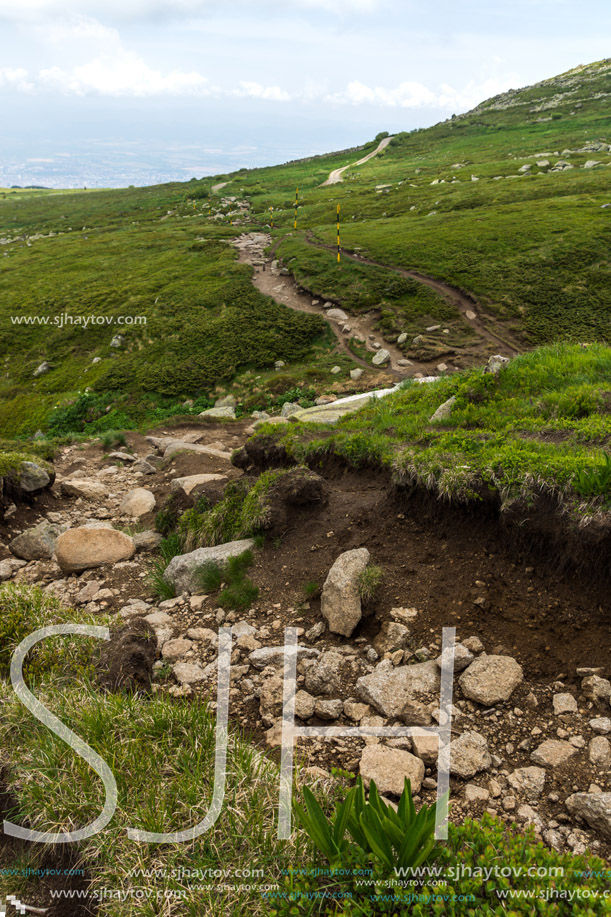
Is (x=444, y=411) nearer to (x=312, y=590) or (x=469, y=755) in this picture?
(x=312, y=590)

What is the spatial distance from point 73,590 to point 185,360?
20.8 metres

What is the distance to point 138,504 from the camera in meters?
12.9

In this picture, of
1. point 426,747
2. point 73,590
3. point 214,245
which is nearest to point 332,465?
point 73,590

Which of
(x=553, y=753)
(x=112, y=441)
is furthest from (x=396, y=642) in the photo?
(x=112, y=441)

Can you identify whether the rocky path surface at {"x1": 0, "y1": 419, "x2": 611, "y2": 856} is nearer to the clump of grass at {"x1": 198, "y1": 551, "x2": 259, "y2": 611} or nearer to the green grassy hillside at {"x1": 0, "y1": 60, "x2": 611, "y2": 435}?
the clump of grass at {"x1": 198, "y1": 551, "x2": 259, "y2": 611}

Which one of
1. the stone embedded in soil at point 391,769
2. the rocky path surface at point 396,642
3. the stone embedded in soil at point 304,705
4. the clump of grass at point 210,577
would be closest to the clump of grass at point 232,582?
the clump of grass at point 210,577

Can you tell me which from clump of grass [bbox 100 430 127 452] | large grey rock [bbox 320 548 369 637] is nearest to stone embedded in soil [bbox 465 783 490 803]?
large grey rock [bbox 320 548 369 637]

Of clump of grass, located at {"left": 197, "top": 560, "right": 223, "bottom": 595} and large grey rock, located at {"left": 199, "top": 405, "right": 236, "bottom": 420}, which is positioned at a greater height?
clump of grass, located at {"left": 197, "top": 560, "right": 223, "bottom": 595}

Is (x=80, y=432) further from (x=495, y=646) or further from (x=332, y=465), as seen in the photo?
Result: (x=495, y=646)

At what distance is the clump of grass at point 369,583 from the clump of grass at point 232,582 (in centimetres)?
168

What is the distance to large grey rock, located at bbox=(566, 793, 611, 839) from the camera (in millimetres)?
3625

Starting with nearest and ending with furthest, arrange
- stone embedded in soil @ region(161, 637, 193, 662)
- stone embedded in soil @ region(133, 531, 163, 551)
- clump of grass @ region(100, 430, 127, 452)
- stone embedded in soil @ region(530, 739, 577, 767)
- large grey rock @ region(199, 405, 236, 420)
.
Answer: stone embedded in soil @ region(530, 739, 577, 767)
stone embedded in soil @ region(161, 637, 193, 662)
stone embedded in soil @ region(133, 531, 163, 551)
clump of grass @ region(100, 430, 127, 452)
large grey rock @ region(199, 405, 236, 420)

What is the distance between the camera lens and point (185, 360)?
2834 cm

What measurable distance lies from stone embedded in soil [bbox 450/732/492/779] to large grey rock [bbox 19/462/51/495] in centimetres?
1162
